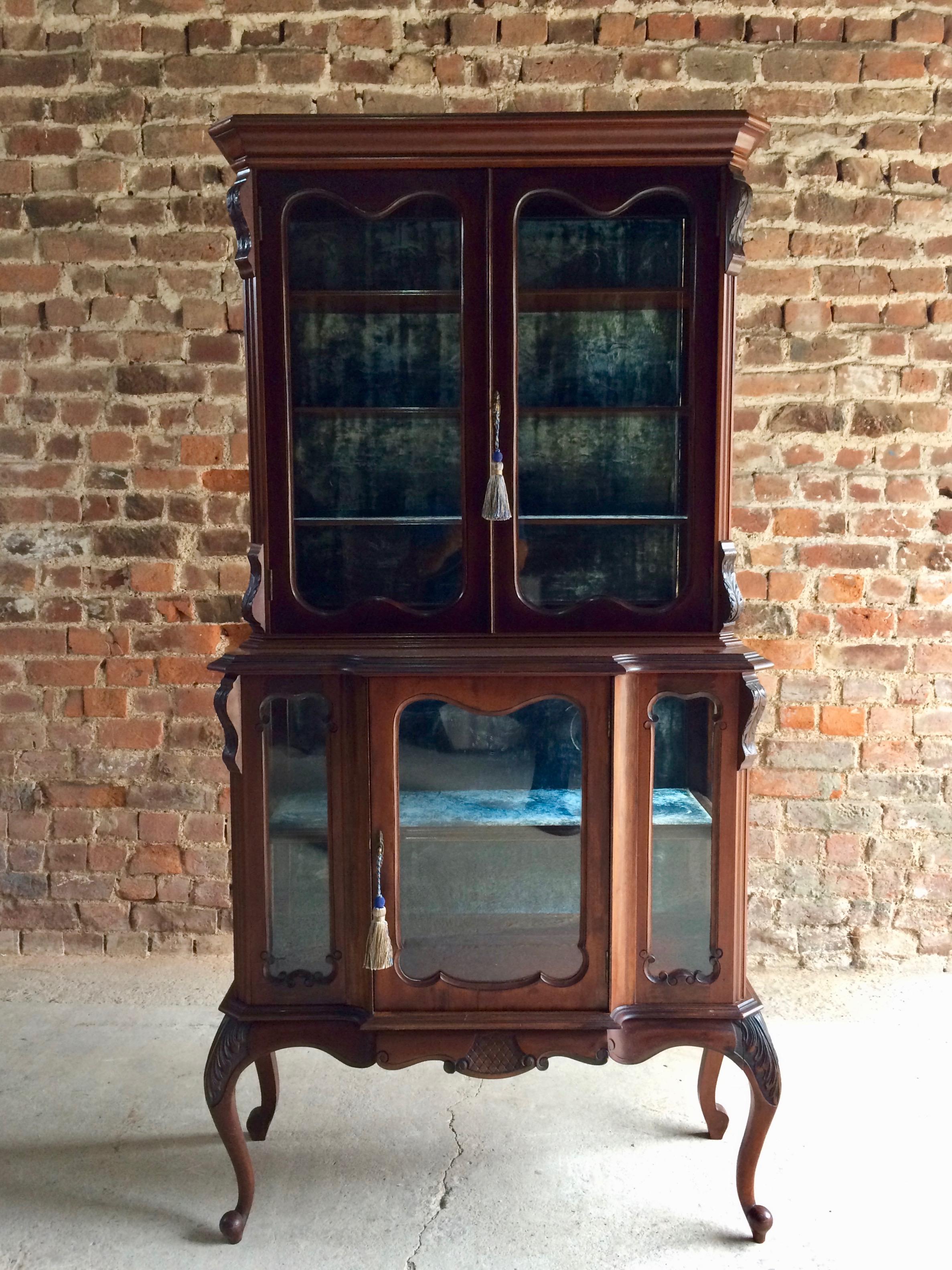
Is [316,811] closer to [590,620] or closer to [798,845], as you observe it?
[590,620]

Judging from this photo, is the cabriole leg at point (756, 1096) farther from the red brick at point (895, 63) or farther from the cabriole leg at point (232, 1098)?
the red brick at point (895, 63)

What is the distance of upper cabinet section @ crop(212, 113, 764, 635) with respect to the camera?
186cm

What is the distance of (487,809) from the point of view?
1.94m

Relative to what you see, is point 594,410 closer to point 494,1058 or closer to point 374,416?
point 374,416

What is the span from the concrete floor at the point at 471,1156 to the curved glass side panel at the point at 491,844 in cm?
49

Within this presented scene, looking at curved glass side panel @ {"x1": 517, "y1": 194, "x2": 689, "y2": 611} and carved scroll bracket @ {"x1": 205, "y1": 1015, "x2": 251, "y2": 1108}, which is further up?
curved glass side panel @ {"x1": 517, "y1": 194, "x2": 689, "y2": 611}

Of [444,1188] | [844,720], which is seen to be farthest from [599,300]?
[444,1188]

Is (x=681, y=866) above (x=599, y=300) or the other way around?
the other way around

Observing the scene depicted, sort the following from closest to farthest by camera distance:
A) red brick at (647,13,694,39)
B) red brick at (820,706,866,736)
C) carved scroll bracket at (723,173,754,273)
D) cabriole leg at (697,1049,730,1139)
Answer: carved scroll bracket at (723,173,754,273) → cabriole leg at (697,1049,730,1139) → red brick at (647,13,694,39) → red brick at (820,706,866,736)

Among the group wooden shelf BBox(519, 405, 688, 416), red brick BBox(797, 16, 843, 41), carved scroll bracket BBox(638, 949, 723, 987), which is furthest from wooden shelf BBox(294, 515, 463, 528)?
red brick BBox(797, 16, 843, 41)

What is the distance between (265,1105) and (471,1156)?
462 millimetres

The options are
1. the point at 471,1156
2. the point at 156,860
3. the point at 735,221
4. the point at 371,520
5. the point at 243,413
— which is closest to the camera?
the point at 735,221

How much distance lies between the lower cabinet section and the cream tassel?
1.2 inches

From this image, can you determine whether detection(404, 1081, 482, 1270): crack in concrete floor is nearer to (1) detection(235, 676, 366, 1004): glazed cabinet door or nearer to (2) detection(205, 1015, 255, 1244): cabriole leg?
(2) detection(205, 1015, 255, 1244): cabriole leg
